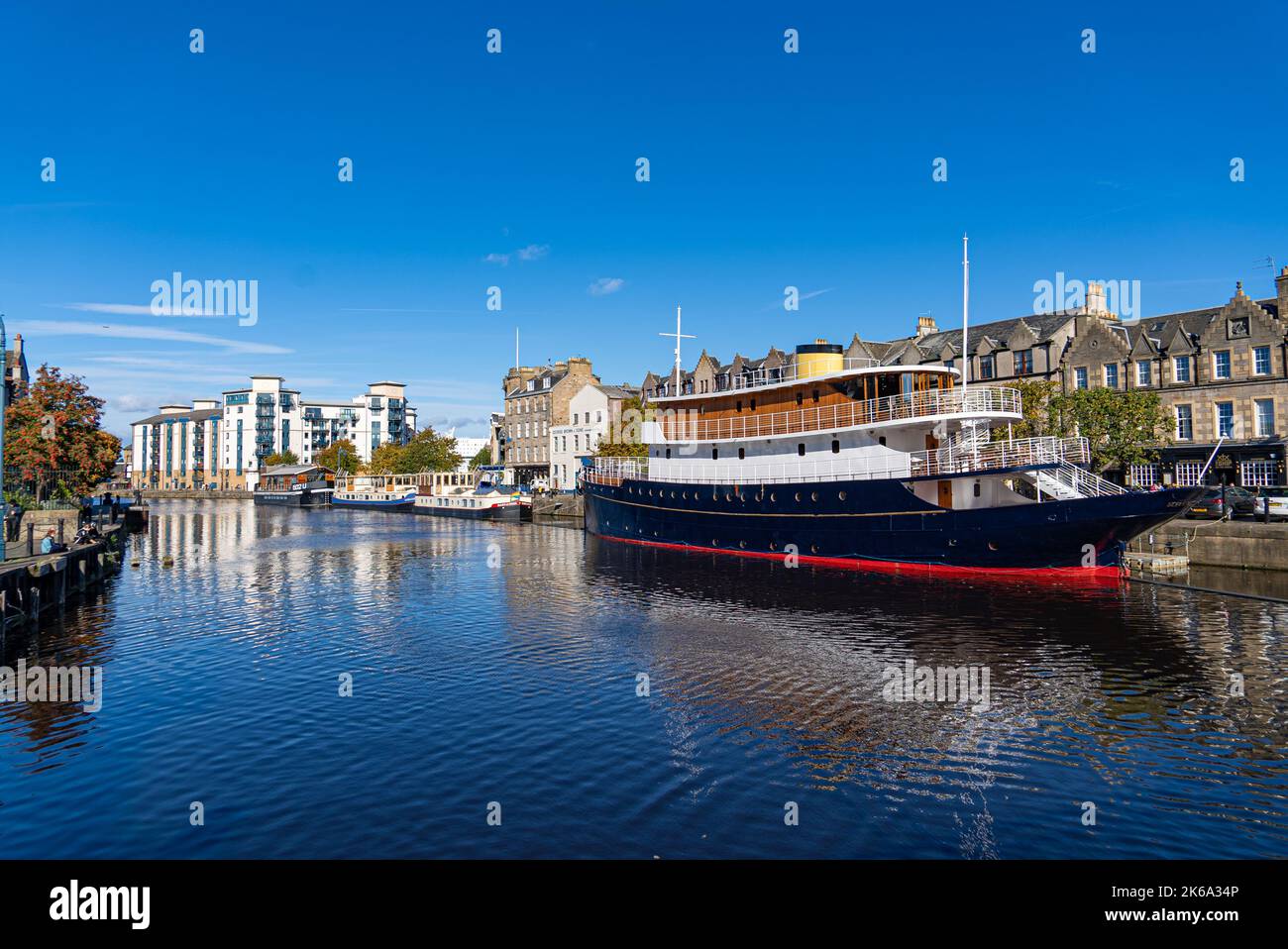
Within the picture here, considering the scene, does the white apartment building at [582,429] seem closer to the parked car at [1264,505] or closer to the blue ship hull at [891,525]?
the blue ship hull at [891,525]

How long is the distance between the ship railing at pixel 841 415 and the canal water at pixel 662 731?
993cm

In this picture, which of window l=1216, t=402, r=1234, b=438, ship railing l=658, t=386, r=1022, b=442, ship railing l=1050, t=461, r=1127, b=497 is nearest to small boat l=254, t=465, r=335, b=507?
ship railing l=658, t=386, r=1022, b=442

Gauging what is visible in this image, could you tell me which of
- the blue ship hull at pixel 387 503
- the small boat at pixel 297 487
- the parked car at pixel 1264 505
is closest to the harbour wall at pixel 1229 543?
the parked car at pixel 1264 505

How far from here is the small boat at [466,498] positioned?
81688 mm

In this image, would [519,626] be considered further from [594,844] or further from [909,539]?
[909,539]

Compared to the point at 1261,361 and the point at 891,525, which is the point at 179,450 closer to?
the point at 891,525

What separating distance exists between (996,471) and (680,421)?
70.3ft

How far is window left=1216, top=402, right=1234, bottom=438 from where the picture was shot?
4878 cm

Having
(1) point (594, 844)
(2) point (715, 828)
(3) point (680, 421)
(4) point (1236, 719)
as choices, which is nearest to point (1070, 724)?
(4) point (1236, 719)

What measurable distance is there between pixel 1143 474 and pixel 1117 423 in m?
10.4

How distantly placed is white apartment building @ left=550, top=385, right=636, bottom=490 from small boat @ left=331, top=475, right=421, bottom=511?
20761 millimetres

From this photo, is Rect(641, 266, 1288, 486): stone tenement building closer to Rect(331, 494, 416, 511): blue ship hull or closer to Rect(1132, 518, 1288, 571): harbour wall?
Rect(1132, 518, 1288, 571): harbour wall

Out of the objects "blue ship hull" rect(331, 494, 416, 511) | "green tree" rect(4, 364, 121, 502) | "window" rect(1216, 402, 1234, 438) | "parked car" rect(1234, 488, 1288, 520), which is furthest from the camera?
"blue ship hull" rect(331, 494, 416, 511)

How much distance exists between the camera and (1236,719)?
53.0ft
